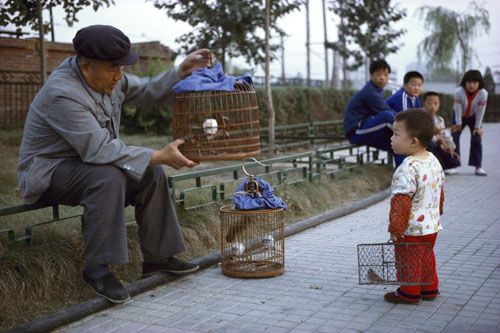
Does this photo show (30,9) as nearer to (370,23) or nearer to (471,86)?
(471,86)

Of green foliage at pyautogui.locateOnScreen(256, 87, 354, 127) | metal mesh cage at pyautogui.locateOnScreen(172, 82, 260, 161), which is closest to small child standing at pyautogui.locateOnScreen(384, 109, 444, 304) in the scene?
metal mesh cage at pyautogui.locateOnScreen(172, 82, 260, 161)

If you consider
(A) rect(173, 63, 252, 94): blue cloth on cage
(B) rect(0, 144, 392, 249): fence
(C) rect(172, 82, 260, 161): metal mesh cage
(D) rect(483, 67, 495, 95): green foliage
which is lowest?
(B) rect(0, 144, 392, 249): fence

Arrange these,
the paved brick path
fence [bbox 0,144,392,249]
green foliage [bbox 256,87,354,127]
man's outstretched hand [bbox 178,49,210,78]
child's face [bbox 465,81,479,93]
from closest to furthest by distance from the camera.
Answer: the paved brick path
fence [bbox 0,144,392,249]
man's outstretched hand [bbox 178,49,210,78]
child's face [bbox 465,81,479,93]
green foliage [bbox 256,87,354,127]

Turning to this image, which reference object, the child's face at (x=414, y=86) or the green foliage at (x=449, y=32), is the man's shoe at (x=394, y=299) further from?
the green foliage at (x=449, y=32)

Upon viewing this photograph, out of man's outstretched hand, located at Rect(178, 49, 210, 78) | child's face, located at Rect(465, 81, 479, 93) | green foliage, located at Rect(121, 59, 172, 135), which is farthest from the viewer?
green foliage, located at Rect(121, 59, 172, 135)

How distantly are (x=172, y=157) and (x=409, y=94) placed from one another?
20.4 feet

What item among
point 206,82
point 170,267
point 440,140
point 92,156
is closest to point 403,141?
point 206,82

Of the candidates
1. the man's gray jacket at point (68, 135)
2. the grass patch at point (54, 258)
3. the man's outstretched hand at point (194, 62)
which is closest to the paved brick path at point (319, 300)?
the grass patch at point (54, 258)

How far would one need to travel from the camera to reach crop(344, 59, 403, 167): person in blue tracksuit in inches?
369

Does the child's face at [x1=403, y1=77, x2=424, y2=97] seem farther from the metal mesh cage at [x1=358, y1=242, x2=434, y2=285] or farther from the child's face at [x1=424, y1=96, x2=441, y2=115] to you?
the metal mesh cage at [x1=358, y1=242, x2=434, y2=285]

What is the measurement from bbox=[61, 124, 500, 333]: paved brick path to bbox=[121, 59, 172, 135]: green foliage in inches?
397

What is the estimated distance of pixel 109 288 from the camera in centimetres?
A: 438

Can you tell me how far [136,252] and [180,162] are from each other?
131 cm

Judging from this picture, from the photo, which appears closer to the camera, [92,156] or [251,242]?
[92,156]
